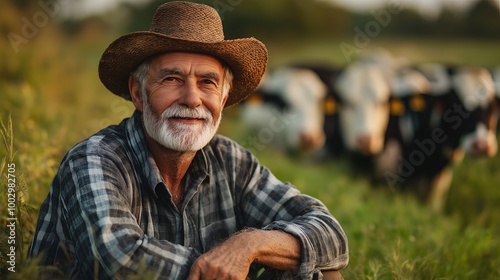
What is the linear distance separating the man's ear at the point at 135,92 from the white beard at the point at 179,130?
16 cm

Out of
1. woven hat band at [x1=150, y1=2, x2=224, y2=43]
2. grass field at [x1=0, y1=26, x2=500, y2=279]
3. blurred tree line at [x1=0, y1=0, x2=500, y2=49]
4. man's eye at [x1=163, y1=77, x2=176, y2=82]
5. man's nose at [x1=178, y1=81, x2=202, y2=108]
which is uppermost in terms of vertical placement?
blurred tree line at [x1=0, y1=0, x2=500, y2=49]

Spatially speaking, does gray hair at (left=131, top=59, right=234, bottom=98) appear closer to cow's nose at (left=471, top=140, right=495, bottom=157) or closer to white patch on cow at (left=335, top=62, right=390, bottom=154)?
white patch on cow at (left=335, top=62, right=390, bottom=154)

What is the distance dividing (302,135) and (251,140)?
0.81 meters

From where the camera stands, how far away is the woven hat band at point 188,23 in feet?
8.85

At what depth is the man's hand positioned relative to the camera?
2.31m

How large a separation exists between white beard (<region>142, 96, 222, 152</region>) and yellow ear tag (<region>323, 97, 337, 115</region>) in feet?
19.4

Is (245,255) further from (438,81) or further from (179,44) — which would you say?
(438,81)

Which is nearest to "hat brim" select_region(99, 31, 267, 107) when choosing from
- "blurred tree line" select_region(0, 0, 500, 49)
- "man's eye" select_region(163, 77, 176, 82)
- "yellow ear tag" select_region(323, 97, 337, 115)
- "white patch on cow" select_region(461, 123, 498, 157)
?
"man's eye" select_region(163, 77, 176, 82)

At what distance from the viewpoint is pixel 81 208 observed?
2.36 metres

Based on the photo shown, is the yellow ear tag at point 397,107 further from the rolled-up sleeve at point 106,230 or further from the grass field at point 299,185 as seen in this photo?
the rolled-up sleeve at point 106,230

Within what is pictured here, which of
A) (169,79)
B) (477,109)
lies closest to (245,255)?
(169,79)

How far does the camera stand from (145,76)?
2.79 metres

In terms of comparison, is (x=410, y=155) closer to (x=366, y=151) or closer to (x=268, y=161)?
(x=366, y=151)

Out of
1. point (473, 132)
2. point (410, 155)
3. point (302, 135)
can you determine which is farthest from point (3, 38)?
point (473, 132)
